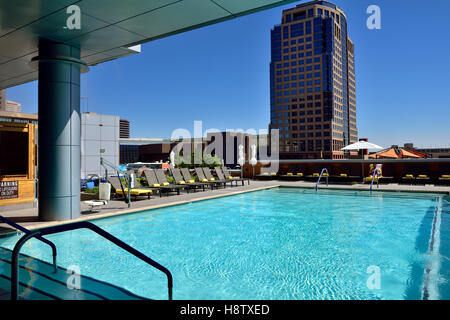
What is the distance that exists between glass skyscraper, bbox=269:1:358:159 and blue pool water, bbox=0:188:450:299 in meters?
89.8

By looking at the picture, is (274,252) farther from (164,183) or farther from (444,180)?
(444,180)

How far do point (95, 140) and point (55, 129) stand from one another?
20.2 m

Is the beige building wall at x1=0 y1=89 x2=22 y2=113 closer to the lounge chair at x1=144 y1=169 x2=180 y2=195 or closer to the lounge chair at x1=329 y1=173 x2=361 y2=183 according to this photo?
the lounge chair at x1=144 y1=169 x2=180 y2=195

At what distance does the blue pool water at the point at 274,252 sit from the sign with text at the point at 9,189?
2.73 metres

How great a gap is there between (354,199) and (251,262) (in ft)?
27.7

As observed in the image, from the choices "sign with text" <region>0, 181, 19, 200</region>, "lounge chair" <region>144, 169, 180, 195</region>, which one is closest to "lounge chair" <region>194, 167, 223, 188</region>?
"lounge chair" <region>144, 169, 180, 195</region>

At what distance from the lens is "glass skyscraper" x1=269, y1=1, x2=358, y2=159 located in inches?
3907

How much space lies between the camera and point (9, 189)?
8.09 meters

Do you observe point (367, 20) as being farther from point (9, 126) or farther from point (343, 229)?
point (9, 126)

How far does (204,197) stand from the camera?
1145cm

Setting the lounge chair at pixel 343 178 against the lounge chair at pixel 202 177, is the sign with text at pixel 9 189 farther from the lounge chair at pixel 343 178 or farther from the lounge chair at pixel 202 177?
the lounge chair at pixel 343 178

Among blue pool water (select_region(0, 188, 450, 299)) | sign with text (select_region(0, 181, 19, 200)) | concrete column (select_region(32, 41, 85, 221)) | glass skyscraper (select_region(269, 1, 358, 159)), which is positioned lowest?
blue pool water (select_region(0, 188, 450, 299))

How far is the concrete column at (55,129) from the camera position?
6828 mm
